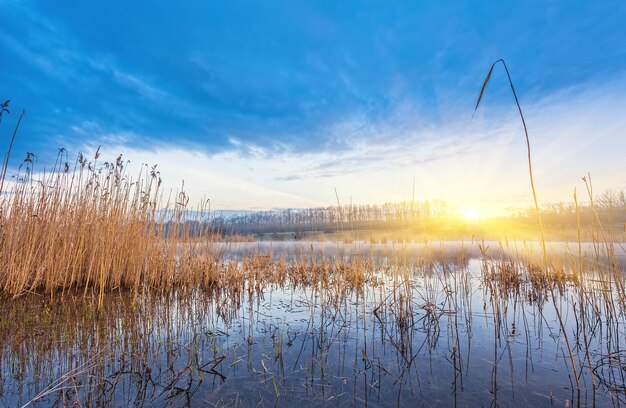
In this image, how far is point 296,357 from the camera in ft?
10.5

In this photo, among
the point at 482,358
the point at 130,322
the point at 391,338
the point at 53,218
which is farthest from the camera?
the point at 53,218

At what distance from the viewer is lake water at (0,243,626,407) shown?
7.81 ft

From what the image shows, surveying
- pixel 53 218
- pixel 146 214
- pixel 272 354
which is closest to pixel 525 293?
pixel 272 354

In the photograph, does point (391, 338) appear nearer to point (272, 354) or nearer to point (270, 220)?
point (272, 354)

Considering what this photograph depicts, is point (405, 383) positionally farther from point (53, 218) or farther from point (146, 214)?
point (53, 218)

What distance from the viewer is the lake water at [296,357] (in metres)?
2.38

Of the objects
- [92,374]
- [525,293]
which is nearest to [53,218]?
[92,374]

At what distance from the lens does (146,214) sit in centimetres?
627

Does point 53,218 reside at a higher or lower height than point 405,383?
higher

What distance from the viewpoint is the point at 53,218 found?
5754 mm

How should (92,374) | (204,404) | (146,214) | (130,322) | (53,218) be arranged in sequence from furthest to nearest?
(146,214)
(53,218)
(130,322)
(92,374)
(204,404)

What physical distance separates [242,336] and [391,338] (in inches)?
77.0

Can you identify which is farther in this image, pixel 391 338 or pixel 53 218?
pixel 53 218

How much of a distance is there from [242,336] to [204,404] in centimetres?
153
